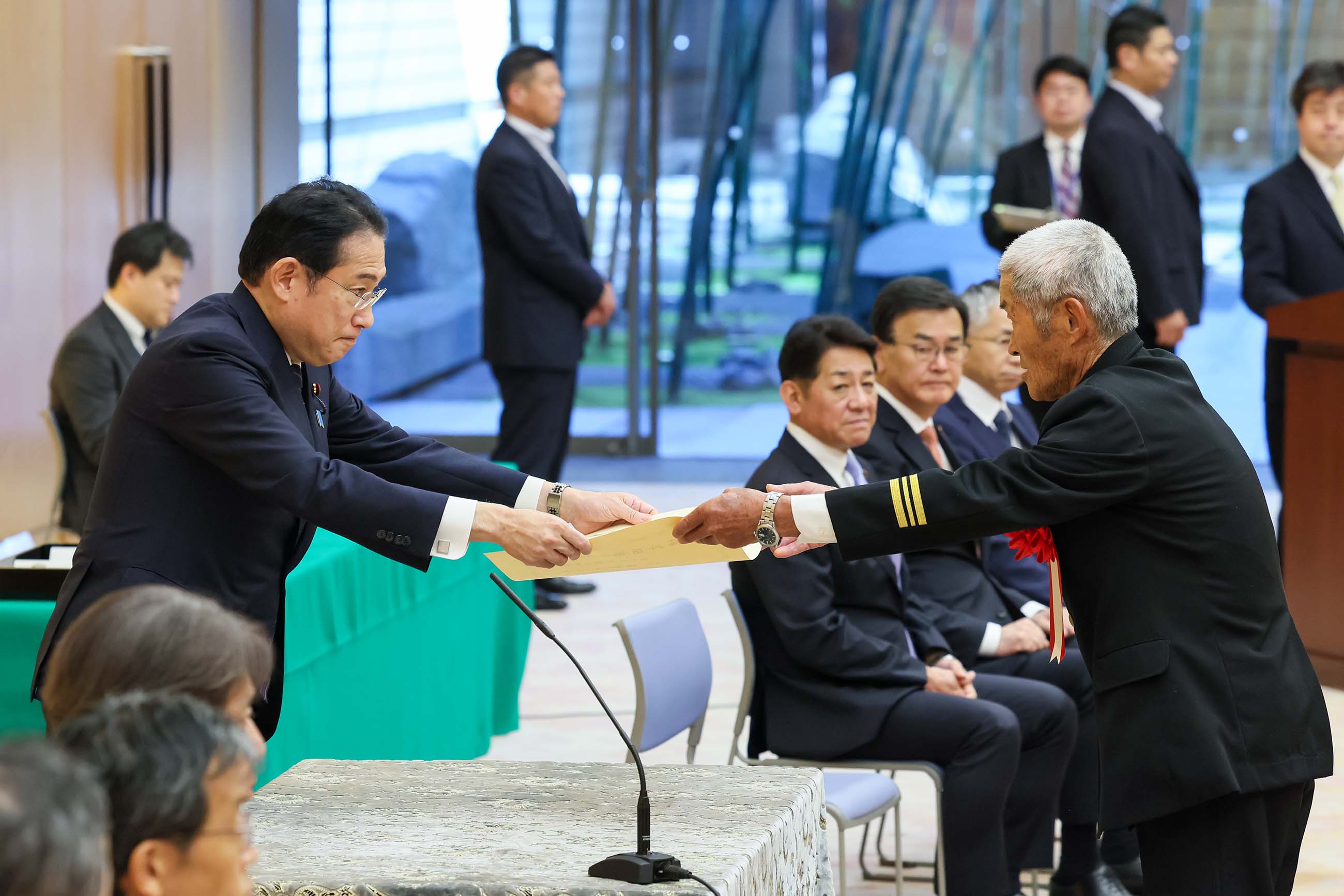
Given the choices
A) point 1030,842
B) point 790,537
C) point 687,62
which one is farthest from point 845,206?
point 790,537

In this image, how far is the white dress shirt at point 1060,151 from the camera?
6266 mm

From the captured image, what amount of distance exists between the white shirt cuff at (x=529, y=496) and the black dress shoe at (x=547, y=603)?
10.4ft

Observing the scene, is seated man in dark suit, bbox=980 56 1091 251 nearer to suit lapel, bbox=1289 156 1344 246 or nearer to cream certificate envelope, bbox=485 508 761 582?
suit lapel, bbox=1289 156 1344 246

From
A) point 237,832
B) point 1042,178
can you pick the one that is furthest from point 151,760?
point 1042,178

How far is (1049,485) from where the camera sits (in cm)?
219

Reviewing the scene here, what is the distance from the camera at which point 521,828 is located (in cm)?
→ 206

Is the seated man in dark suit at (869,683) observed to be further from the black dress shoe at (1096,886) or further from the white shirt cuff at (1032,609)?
the white shirt cuff at (1032,609)

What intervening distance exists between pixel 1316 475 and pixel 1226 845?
10.1ft

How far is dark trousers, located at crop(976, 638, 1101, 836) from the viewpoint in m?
3.62

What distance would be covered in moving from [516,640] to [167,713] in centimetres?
349

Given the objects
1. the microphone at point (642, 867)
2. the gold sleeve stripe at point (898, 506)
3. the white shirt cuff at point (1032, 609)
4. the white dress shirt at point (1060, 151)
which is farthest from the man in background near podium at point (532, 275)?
the microphone at point (642, 867)

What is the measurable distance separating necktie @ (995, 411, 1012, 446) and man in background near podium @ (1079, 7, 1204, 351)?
5.08 feet

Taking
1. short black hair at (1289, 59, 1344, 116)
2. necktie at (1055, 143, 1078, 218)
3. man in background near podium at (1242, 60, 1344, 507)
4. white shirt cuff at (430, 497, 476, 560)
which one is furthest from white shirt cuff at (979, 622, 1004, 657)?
necktie at (1055, 143, 1078, 218)

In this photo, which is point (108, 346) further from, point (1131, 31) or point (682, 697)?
point (1131, 31)
